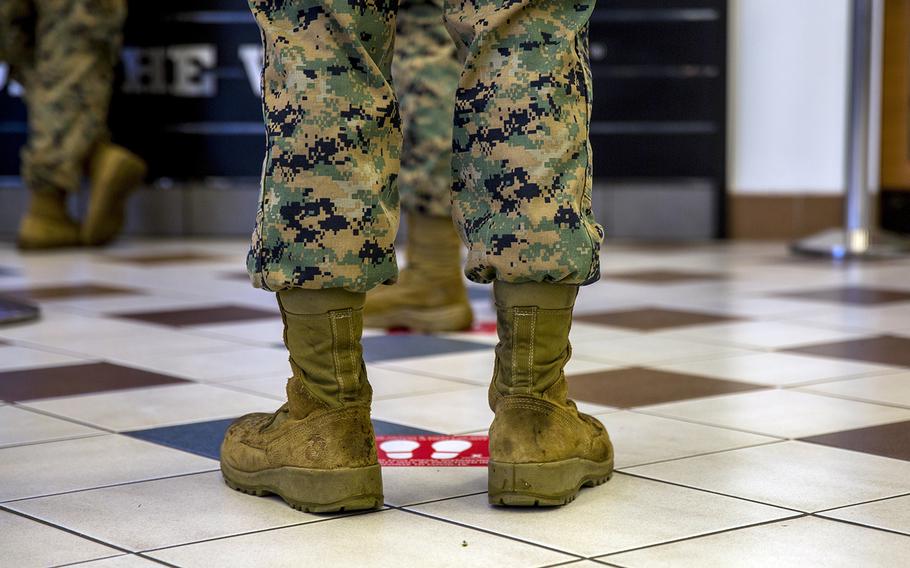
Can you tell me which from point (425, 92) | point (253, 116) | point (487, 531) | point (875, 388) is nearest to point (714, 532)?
point (487, 531)

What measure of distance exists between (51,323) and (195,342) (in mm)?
377

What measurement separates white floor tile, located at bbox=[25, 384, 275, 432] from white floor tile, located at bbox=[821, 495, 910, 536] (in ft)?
2.34

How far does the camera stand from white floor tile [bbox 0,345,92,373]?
1.89 m

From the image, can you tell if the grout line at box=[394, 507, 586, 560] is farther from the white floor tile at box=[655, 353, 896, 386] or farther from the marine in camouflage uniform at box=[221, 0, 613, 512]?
the white floor tile at box=[655, 353, 896, 386]

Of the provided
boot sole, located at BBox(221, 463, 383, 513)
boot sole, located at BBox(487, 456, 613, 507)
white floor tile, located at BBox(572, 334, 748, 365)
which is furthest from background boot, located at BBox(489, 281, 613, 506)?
white floor tile, located at BBox(572, 334, 748, 365)

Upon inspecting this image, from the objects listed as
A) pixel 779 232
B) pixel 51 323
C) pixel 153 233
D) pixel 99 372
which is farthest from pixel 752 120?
pixel 99 372

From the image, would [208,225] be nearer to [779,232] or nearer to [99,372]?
[779,232]

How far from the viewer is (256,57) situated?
438 centimetres

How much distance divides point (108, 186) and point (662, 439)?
2.88 metres

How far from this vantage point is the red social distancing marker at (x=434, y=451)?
128 cm

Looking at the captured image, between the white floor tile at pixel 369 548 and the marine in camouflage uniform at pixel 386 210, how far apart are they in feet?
0.19

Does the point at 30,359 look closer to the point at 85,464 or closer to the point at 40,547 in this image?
the point at 85,464

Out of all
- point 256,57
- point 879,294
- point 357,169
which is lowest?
point 879,294

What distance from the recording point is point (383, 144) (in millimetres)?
1138
